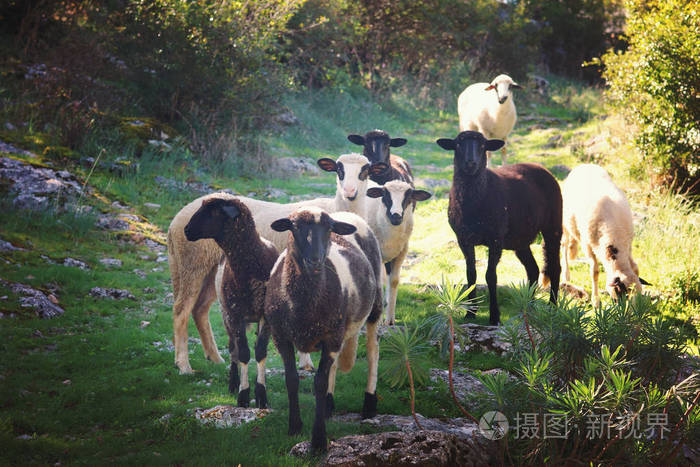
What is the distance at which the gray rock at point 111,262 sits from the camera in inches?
371

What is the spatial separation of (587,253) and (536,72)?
76.2 ft

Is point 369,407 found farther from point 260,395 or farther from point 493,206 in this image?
point 493,206

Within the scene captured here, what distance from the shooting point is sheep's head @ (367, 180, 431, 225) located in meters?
7.45

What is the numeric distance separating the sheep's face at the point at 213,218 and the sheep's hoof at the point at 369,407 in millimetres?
2010

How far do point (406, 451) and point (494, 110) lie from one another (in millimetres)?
11109

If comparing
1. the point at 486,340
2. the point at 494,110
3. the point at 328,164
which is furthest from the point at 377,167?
the point at 494,110

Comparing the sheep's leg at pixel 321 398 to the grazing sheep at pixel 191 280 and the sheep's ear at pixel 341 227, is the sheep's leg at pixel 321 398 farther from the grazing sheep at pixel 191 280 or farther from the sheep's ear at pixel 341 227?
the grazing sheep at pixel 191 280

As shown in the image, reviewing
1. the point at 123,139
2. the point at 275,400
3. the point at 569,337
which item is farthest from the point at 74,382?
the point at 123,139

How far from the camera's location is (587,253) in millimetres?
9109

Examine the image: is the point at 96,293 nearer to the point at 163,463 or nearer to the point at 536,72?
the point at 163,463

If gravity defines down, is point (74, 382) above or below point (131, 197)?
below

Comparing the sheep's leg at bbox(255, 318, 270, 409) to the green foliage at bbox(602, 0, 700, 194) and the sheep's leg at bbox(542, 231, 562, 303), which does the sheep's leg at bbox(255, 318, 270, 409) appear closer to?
the sheep's leg at bbox(542, 231, 562, 303)

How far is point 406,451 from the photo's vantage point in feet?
12.7

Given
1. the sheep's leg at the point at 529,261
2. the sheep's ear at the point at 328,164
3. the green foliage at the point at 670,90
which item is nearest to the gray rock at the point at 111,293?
the sheep's ear at the point at 328,164
